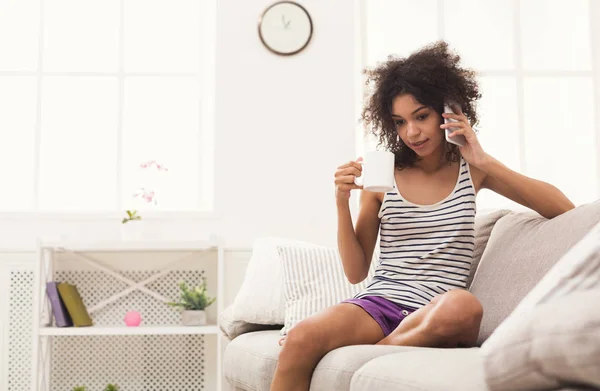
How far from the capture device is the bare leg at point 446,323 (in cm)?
152

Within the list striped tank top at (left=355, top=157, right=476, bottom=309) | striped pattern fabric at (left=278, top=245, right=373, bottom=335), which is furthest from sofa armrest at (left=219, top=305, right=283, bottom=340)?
striped tank top at (left=355, top=157, right=476, bottom=309)

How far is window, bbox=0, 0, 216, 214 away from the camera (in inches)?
139

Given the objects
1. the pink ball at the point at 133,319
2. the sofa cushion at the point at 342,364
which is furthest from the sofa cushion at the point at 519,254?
the pink ball at the point at 133,319

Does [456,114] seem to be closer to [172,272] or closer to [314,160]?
[314,160]

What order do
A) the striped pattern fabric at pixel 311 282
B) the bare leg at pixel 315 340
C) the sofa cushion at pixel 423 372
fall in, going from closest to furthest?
the sofa cushion at pixel 423 372
the bare leg at pixel 315 340
the striped pattern fabric at pixel 311 282

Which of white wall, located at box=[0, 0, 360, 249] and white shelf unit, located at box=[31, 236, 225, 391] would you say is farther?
white wall, located at box=[0, 0, 360, 249]

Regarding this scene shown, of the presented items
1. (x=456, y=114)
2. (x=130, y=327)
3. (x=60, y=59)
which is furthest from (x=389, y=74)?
(x=60, y=59)

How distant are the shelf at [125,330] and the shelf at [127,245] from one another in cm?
32

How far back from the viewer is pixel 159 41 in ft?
11.9

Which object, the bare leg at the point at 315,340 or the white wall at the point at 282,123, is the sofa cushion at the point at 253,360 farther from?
the white wall at the point at 282,123

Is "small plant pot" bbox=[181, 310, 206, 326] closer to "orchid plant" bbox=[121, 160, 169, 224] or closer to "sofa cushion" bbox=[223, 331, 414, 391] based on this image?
"orchid plant" bbox=[121, 160, 169, 224]

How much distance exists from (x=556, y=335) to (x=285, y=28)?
2813 mm

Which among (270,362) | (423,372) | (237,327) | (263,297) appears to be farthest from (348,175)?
(237,327)

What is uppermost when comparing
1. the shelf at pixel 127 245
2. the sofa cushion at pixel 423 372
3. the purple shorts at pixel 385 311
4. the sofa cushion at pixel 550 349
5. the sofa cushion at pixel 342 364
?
the shelf at pixel 127 245
